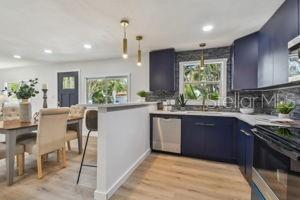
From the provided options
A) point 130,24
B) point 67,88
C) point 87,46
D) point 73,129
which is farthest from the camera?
point 67,88

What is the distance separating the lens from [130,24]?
8.46 ft

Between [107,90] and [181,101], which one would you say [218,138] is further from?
[107,90]

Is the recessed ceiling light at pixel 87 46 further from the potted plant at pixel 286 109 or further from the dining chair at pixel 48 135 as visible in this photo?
the potted plant at pixel 286 109

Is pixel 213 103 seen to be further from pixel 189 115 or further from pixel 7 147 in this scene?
pixel 7 147

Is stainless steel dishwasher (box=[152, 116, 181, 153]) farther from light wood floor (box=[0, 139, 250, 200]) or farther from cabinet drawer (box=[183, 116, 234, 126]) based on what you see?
light wood floor (box=[0, 139, 250, 200])

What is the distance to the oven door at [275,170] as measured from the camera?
92 centimetres

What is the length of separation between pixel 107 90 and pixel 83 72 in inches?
38.7

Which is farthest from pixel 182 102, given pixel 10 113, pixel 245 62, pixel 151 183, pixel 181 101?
pixel 10 113

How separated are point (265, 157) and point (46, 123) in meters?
2.62

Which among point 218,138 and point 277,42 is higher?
point 277,42

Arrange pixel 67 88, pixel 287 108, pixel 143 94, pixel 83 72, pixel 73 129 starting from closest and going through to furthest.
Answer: pixel 287 108, pixel 73 129, pixel 143 94, pixel 83 72, pixel 67 88

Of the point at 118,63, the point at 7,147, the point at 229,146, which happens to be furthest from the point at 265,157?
the point at 118,63

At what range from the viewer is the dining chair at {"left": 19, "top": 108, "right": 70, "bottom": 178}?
2.34 metres

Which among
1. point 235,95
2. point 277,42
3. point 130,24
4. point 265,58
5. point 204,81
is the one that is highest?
point 130,24
